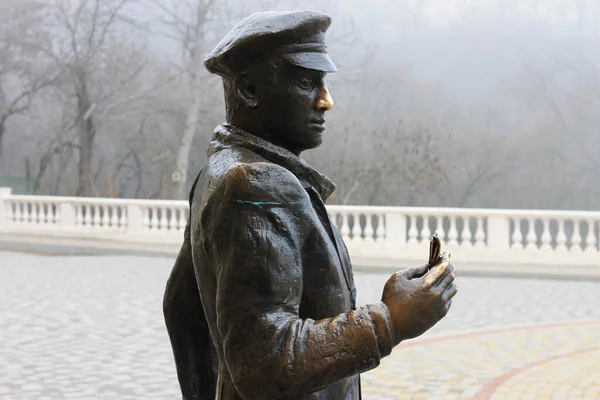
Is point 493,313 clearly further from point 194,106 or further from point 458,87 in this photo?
point 458,87

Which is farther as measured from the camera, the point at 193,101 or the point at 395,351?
the point at 193,101

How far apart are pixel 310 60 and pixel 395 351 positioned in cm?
579

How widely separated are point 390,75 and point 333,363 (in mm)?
28359

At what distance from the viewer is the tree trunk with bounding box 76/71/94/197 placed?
27.0 meters

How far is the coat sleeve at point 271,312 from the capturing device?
4.68 ft

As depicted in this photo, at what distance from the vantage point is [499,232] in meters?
12.8

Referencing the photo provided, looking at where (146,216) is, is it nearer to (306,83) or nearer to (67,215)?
(67,215)

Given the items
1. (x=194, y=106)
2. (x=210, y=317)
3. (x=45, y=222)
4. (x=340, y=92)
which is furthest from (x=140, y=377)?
(x=340, y=92)

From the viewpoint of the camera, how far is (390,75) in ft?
95.5

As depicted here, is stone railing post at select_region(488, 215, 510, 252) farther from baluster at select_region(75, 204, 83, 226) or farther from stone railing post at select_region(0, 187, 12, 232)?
stone railing post at select_region(0, 187, 12, 232)

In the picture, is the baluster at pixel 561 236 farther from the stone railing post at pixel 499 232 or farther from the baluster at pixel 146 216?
the baluster at pixel 146 216

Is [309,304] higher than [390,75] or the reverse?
the reverse

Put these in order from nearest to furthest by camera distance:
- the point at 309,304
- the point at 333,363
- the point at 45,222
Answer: the point at 333,363, the point at 309,304, the point at 45,222

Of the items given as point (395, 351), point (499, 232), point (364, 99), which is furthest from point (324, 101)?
point (364, 99)
